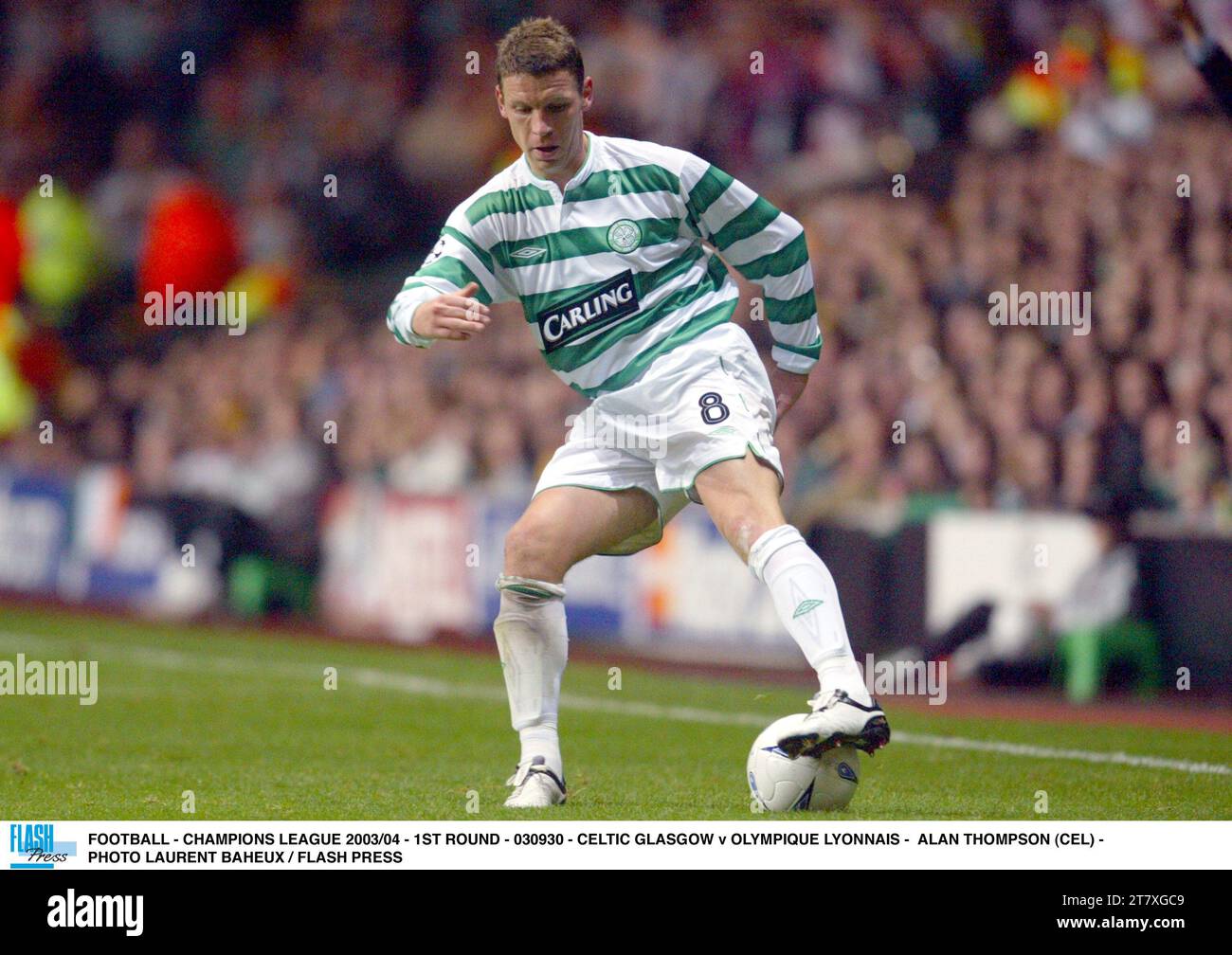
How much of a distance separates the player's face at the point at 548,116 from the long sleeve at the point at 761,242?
1.18 feet

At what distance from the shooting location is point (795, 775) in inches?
202

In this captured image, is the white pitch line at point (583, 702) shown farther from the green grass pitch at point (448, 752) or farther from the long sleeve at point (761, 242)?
the long sleeve at point (761, 242)

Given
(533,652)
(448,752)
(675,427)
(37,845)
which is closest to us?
(37,845)

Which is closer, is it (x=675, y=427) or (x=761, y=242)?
(x=675, y=427)

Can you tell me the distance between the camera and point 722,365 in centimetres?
→ 558

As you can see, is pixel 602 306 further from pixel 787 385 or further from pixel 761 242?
pixel 787 385

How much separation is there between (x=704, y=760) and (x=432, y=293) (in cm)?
246

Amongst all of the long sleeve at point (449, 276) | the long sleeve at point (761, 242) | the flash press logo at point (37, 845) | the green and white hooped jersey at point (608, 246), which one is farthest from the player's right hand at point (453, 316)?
the flash press logo at point (37, 845)

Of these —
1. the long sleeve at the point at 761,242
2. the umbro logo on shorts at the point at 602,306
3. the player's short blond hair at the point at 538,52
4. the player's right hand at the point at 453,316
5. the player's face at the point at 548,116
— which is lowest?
the player's right hand at the point at 453,316

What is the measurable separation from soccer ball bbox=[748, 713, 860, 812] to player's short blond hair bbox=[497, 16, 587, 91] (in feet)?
6.32

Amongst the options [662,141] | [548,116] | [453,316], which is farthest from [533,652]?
[662,141]

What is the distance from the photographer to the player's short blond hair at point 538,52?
5.29 metres

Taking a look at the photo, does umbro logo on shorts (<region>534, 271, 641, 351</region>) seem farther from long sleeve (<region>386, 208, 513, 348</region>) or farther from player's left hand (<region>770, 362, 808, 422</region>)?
player's left hand (<region>770, 362, 808, 422</region>)

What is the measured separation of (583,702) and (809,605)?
14.6 feet
